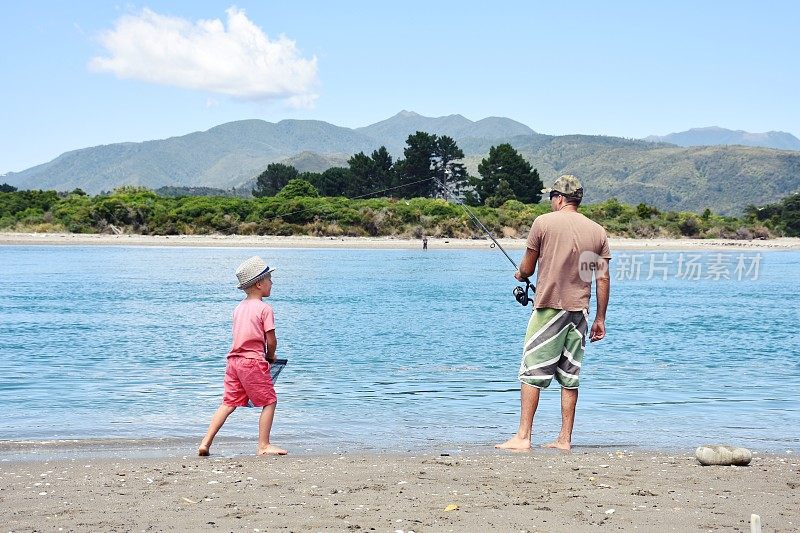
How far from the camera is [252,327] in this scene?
6680mm

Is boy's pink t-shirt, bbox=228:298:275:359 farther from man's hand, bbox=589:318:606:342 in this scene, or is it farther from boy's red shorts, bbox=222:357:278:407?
man's hand, bbox=589:318:606:342

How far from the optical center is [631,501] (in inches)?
207

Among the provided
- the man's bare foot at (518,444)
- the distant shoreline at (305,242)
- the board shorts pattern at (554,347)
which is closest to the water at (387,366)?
the man's bare foot at (518,444)

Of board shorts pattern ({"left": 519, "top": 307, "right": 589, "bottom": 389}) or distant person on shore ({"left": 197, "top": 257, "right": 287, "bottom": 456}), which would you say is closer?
distant person on shore ({"left": 197, "top": 257, "right": 287, "bottom": 456})

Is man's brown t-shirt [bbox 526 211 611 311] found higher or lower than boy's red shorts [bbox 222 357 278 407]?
higher

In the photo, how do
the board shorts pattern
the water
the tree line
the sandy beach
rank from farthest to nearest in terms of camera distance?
the tree line < the water < the board shorts pattern < the sandy beach

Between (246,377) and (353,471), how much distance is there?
3.45 ft

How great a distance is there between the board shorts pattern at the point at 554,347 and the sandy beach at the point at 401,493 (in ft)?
1.67

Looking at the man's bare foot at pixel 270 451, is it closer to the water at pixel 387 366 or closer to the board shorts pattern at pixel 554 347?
the water at pixel 387 366

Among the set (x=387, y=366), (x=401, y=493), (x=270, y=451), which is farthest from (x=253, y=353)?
(x=387, y=366)

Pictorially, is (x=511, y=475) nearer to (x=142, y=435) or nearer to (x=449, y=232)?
(x=142, y=435)

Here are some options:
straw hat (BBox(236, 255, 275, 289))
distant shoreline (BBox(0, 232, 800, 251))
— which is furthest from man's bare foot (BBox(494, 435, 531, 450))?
distant shoreline (BBox(0, 232, 800, 251))

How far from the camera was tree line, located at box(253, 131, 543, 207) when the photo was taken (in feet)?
252

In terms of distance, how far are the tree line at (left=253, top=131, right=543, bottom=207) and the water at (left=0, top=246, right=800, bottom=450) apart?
147ft
